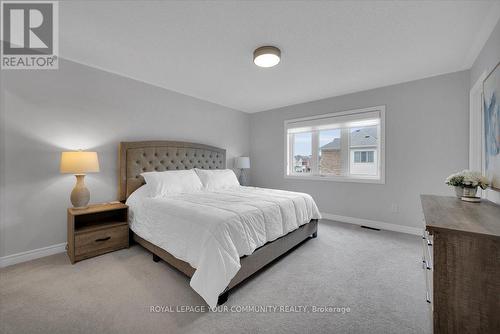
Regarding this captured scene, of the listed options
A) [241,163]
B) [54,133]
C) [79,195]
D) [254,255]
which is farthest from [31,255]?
[241,163]

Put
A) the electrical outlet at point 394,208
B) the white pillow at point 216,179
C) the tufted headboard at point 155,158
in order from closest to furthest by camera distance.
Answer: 1. the tufted headboard at point 155,158
2. the electrical outlet at point 394,208
3. the white pillow at point 216,179

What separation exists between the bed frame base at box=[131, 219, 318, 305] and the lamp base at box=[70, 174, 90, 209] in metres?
0.71

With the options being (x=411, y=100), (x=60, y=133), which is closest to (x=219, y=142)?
(x=60, y=133)

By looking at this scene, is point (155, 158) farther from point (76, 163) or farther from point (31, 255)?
point (31, 255)

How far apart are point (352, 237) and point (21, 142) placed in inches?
170

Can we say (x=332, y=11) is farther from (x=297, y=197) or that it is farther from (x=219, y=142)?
(x=219, y=142)

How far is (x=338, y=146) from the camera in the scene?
4.00 metres

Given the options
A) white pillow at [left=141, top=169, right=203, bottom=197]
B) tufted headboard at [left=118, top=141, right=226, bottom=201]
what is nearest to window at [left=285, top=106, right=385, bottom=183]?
tufted headboard at [left=118, top=141, right=226, bottom=201]

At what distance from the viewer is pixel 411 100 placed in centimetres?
316

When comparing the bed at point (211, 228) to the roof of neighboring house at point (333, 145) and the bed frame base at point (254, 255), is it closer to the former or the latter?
the bed frame base at point (254, 255)

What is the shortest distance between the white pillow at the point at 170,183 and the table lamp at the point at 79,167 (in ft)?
2.15

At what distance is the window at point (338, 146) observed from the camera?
3.56 m

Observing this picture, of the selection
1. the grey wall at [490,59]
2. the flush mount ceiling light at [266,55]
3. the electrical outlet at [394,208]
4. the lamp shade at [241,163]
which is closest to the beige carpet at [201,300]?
the electrical outlet at [394,208]

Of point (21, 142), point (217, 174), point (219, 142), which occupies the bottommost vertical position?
point (217, 174)
